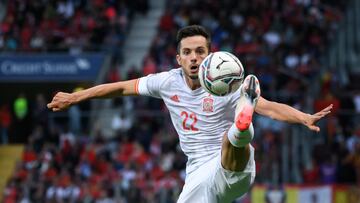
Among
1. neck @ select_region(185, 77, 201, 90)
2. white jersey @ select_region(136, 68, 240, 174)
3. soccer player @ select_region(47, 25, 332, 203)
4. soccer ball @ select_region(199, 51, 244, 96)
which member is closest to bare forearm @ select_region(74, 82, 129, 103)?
soccer player @ select_region(47, 25, 332, 203)

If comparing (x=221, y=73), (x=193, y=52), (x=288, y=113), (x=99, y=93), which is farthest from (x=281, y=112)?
(x=99, y=93)

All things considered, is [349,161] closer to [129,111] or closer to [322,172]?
[322,172]

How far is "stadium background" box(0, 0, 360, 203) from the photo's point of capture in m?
19.5

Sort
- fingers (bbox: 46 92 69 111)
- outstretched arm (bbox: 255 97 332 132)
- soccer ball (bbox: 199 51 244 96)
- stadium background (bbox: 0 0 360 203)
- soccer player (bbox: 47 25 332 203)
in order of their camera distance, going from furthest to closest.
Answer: stadium background (bbox: 0 0 360 203) → fingers (bbox: 46 92 69 111) → soccer player (bbox: 47 25 332 203) → outstretched arm (bbox: 255 97 332 132) → soccer ball (bbox: 199 51 244 96)

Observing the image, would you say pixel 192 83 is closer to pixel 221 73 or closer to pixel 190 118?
pixel 190 118

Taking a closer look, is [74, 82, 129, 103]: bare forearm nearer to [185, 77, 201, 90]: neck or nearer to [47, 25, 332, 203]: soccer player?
[47, 25, 332, 203]: soccer player

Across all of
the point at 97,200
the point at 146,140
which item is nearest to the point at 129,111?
the point at 146,140

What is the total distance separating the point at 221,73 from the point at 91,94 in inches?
58.2

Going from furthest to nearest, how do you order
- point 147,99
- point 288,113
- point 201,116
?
point 147,99, point 201,116, point 288,113

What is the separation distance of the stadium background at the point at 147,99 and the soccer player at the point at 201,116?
887cm


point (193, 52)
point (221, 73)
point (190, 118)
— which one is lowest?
point (190, 118)

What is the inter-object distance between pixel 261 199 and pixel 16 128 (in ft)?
28.1

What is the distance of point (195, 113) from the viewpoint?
9.36m

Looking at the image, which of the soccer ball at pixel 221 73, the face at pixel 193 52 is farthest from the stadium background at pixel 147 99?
the soccer ball at pixel 221 73
